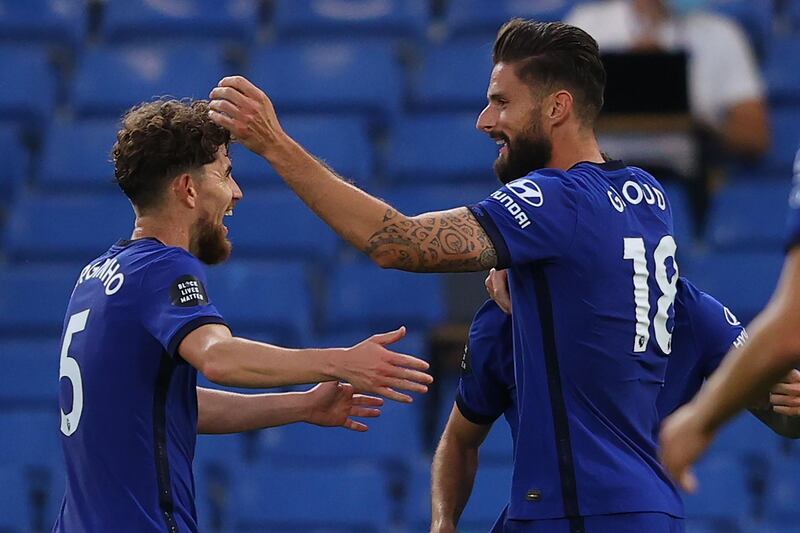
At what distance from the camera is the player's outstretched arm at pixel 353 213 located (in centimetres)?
367

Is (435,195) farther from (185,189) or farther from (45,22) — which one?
(185,189)

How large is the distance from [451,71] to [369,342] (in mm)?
5395

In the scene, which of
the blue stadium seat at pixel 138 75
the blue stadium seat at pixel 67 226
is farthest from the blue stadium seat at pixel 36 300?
the blue stadium seat at pixel 138 75

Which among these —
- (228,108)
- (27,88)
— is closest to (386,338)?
(228,108)

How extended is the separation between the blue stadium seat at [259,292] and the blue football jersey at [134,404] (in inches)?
151

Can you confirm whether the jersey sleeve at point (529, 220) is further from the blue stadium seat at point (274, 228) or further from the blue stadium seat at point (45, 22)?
the blue stadium seat at point (45, 22)

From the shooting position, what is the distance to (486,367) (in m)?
4.43

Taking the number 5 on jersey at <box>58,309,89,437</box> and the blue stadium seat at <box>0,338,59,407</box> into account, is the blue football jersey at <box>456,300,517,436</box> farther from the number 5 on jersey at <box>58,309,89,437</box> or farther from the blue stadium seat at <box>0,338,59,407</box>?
the blue stadium seat at <box>0,338,59,407</box>

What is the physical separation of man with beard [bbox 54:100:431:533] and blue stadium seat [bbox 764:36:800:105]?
16.8ft

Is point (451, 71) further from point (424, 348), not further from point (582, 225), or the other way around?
point (582, 225)

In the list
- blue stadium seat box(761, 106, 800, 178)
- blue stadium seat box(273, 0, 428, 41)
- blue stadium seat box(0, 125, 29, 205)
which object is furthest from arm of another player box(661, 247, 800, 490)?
blue stadium seat box(0, 125, 29, 205)

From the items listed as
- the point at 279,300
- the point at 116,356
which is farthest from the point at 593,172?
the point at 279,300

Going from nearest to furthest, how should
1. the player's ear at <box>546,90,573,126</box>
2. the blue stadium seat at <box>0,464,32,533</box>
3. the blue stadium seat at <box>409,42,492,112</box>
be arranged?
the player's ear at <box>546,90,573,126</box> < the blue stadium seat at <box>0,464,32,533</box> < the blue stadium seat at <box>409,42,492,112</box>

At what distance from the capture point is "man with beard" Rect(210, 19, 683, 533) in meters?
3.73
